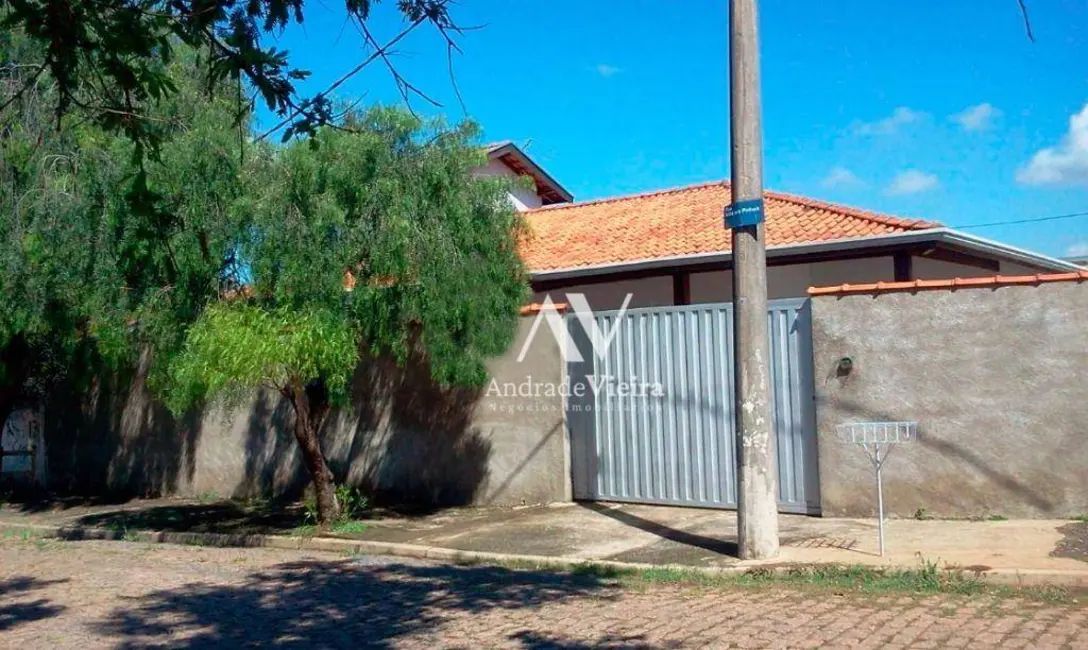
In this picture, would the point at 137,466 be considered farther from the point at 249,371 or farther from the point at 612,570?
the point at 612,570

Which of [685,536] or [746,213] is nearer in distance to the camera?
[746,213]

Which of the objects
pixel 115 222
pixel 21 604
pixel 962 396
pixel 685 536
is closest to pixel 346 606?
pixel 21 604

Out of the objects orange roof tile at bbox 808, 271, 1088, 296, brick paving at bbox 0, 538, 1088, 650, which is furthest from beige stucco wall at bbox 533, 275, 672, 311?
brick paving at bbox 0, 538, 1088, 650

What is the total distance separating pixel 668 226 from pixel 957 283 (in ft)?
21.7

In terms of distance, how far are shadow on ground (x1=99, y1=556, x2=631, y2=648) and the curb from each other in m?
0.28

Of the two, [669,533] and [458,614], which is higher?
[669,533]

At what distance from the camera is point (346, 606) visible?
778 cm

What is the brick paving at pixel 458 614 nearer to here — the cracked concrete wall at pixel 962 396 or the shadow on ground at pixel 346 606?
the shadow on ground at pixel 346 606

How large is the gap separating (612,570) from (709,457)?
2.80 m

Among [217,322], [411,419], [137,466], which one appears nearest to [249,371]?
[217,322]

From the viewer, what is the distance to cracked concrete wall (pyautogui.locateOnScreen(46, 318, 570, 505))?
1238 centimetres

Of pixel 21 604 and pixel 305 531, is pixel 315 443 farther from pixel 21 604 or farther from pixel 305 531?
pixel 21 604

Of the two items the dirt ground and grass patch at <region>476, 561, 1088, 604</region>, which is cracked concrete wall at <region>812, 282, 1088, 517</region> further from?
grass patch at <region>476, 561, 1088, 604</region>

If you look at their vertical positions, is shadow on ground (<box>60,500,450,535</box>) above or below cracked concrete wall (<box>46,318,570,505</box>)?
below
